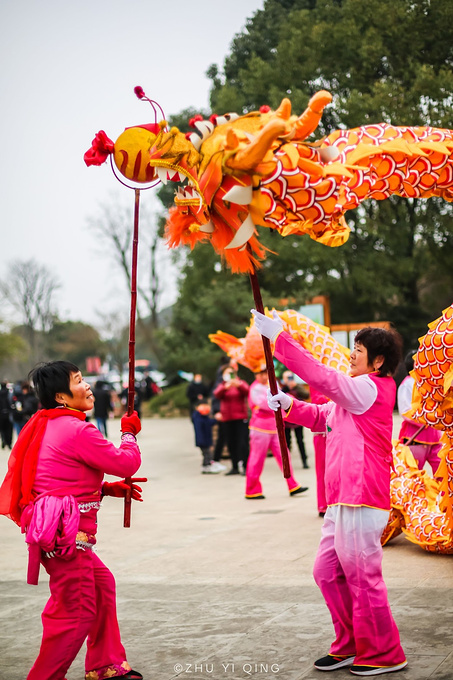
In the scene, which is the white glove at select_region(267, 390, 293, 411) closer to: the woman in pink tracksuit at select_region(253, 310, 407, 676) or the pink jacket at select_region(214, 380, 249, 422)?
the woman in pink tracksuit at select_region(253, 310, 407, 676)

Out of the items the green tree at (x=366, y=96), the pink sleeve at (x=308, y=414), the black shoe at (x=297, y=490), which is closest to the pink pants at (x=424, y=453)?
the black shoe at (x=297, y=490)

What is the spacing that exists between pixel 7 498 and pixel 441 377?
2.67 metres

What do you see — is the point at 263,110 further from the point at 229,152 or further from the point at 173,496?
the point at 173,496

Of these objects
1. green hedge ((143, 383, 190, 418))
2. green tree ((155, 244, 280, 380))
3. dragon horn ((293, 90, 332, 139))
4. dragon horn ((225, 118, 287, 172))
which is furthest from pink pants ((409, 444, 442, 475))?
green hedge ((143, 383, 190, 418))

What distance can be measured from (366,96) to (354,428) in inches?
653

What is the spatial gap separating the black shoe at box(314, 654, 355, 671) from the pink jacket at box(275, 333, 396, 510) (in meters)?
0.74

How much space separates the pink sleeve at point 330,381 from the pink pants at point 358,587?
1.66ft

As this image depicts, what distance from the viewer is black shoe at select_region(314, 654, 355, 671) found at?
13.2 feet

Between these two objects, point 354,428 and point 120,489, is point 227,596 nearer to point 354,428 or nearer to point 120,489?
point 120,489

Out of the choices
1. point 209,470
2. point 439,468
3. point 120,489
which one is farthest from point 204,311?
point 120,489

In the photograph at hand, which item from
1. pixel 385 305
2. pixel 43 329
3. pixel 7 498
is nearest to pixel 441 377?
pixel 7 498

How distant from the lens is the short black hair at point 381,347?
13.5 ft

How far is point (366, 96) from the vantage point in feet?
63.2

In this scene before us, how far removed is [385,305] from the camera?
84.4 feet
